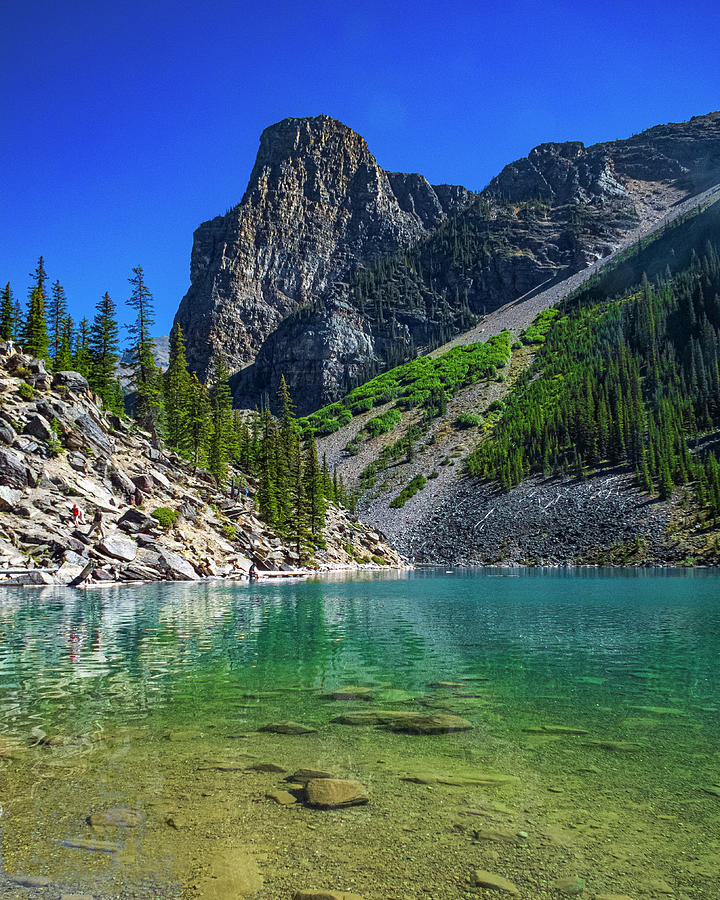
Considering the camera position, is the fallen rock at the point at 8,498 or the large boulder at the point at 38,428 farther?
the large boulder at the point at 38,428

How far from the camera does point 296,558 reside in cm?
7362

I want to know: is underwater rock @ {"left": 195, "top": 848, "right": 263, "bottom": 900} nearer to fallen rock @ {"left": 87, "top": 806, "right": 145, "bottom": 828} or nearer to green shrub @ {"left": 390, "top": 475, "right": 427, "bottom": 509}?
fallen rock @ {"left": 87, "top": 806, "right": 145, "bottom": 828}

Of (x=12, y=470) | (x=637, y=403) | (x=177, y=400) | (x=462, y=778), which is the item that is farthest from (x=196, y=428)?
(x=637, y=403)

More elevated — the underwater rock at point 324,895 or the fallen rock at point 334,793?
the underwater rock at point 324,895

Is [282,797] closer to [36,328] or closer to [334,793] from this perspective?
[334,793]

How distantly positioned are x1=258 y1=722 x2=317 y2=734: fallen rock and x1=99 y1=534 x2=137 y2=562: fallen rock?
3988 centimetres

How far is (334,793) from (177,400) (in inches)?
3254

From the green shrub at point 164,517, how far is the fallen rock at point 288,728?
1782 inches

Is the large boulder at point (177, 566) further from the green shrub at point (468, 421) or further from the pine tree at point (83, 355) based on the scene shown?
the green shrub at point (468, 421)

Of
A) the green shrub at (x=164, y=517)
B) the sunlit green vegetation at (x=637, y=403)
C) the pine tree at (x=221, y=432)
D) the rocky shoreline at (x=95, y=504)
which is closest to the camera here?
the rocky shoreline at (x=95, y=504)

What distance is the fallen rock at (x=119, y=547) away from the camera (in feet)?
151

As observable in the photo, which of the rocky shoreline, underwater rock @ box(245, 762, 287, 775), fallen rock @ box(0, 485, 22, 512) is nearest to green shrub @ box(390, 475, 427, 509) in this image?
the rocky shoreline

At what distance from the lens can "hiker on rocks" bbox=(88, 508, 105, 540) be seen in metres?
46.1

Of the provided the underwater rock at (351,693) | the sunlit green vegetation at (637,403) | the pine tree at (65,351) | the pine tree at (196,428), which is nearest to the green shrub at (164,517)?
the pine tree at (65,351)
